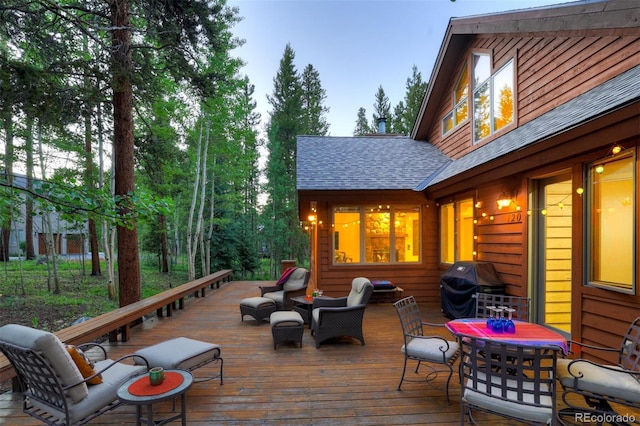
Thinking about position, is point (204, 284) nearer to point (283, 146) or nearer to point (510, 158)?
point (510, 158)

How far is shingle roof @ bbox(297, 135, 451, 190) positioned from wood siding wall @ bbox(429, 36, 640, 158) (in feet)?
5.23

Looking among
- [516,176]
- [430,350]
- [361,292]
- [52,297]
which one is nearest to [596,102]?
[516,176]

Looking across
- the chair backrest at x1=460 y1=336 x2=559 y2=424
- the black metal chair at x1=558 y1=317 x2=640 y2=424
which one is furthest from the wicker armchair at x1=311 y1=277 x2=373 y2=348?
the black metal chair at x1=558 y1=317 x2=640 y2=424

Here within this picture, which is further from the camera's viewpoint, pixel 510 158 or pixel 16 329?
pixel 510 158

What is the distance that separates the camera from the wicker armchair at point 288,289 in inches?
245

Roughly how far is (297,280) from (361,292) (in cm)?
212

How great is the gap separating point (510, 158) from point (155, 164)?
283 inches

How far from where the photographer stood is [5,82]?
3.92 m

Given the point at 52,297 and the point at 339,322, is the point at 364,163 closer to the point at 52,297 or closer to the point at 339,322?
the point at 339,322

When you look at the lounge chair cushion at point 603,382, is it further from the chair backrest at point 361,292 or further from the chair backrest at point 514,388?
the chair backrest at point 361,292

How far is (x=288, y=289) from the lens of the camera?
20.8ft

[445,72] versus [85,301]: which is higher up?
[445,72]

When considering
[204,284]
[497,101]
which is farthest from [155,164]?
[497,101]

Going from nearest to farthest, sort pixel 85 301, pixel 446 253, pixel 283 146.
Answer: pixel 446 253, pixel 85 301, pixel 283 146
